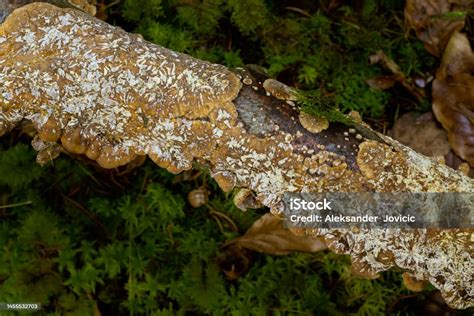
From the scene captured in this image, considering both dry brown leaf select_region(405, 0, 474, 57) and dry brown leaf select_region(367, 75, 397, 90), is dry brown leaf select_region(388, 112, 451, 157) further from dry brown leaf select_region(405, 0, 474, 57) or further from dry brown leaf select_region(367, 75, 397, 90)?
dry brown leaf select_region(405, 0, 474, 57)

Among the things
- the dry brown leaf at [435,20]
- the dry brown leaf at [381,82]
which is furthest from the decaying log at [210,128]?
the dry brown leaf at [435,20]

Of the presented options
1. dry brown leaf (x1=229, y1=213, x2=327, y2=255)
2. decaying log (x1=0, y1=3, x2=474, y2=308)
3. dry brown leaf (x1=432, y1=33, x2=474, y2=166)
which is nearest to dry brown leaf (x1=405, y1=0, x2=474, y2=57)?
dry brown leaf (x1=432, y1=33, x2=474, y2=166)

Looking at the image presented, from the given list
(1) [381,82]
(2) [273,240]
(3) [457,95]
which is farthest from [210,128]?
(3) [457,95]

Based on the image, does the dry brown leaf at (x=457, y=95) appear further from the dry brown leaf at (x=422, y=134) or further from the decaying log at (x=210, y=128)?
the decaying log at (x=210, y=128)

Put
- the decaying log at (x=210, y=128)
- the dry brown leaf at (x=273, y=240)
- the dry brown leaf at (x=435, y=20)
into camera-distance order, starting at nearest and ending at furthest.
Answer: the decaying log at (x=210, y=128) → the dry brown leaf at (x=273, y=240) → the dry brown leaf at (x=435, y=20)

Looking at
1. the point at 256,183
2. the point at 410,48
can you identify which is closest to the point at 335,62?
the point at 410,48
